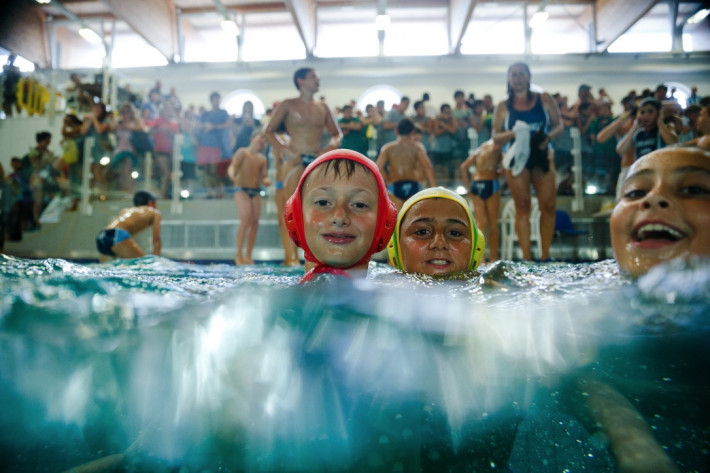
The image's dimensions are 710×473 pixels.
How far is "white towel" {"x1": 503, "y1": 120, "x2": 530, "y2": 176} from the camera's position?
636 centimetres

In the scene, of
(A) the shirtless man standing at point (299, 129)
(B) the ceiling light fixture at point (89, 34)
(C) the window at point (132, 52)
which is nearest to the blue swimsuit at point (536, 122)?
(A) the shirtless man standing at point (299, 129)

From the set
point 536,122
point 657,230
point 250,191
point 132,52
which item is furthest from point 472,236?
point 132,52

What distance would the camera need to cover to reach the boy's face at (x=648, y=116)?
6301 mm

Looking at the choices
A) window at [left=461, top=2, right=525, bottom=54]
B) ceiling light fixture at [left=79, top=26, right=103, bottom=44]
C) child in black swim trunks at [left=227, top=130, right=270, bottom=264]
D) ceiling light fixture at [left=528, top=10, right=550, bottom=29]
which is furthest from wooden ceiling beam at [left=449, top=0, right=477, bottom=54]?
ceiling light fixture at [left=79, top=26, right=103, bottom=44]

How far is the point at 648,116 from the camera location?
20.7ft

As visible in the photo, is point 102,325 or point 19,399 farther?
point 19,399

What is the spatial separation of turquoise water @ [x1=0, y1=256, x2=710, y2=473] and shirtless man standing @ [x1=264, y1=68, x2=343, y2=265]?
4.52 metres

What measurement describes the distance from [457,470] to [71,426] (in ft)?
6.30

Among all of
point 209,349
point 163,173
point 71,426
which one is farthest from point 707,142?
point 163,173

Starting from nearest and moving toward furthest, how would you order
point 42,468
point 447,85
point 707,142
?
point 707,142 < point 42,468 < point 447,85

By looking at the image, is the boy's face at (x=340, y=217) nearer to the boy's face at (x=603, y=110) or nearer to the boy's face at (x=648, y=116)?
the boy's face at (x=648, y=116)

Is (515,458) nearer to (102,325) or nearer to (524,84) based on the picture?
(102,325)

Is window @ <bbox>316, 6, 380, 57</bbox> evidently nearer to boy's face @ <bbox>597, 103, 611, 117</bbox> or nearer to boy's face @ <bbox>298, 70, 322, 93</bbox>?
boy's face @ <bbox>597, 103, 611, 117</bbox>

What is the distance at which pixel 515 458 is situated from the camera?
9.52ft
